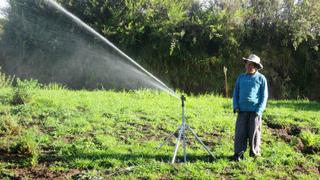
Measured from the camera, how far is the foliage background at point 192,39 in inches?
679

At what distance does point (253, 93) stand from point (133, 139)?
2567 millimetres

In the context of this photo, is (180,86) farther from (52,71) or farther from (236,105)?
→ (236,105)

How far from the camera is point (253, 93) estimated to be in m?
8.37

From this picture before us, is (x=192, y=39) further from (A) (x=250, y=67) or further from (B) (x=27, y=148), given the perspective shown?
(B) (x=27, y=148)

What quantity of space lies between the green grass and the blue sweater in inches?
35.3

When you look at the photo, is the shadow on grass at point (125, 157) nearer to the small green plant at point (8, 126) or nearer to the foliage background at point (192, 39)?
the small green plant at point (8, 126)

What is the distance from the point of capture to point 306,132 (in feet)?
33.9

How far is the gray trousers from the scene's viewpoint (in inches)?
329

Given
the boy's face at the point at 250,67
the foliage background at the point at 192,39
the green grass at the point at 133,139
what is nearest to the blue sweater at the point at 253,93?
the boy's face at the point at 250,67

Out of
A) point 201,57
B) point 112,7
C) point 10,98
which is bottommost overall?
point 10,98

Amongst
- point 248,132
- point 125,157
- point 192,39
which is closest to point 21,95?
point 125,157

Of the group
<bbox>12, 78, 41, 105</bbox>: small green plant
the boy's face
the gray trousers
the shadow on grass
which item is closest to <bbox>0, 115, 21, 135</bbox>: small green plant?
the shadow on grass

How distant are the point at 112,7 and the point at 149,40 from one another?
1801 mm

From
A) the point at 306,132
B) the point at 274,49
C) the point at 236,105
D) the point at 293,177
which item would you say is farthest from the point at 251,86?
the point at 274,49
